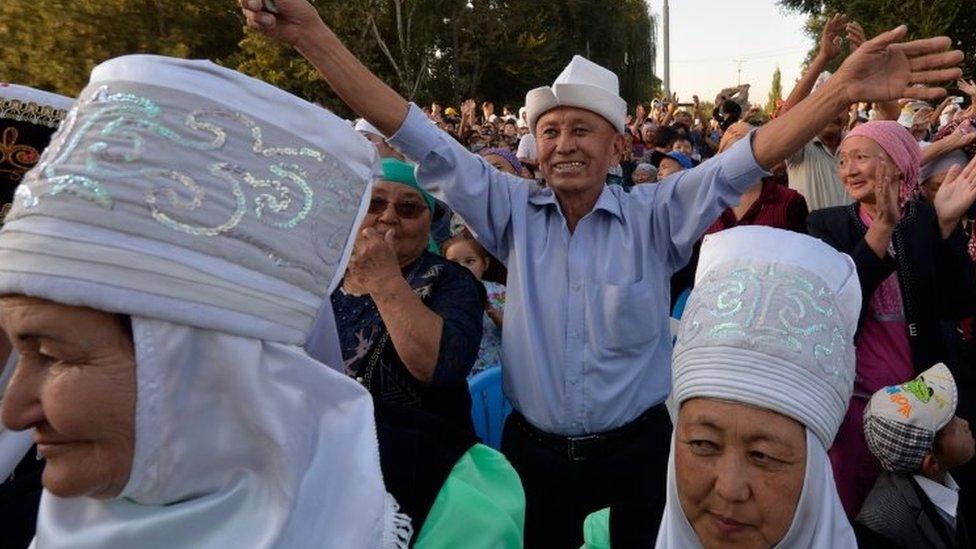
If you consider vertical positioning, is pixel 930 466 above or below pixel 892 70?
below

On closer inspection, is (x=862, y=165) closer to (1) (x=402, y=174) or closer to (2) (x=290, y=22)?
(1) (x=402, y=174)

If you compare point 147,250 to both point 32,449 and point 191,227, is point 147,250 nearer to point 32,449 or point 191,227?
point 191,227

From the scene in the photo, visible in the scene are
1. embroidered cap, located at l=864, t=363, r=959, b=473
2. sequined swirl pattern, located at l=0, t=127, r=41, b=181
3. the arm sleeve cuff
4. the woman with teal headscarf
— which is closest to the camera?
the woman with teal headscarf

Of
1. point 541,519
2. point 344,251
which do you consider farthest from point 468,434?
point 541,519

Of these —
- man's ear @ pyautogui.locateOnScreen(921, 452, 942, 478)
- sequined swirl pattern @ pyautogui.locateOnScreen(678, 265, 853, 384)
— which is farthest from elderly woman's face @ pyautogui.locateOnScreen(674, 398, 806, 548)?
man's ear @ pyautogui.locateOnScreen(921, 452, 942, 478)

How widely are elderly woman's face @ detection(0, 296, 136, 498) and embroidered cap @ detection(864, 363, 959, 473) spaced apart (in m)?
2.27

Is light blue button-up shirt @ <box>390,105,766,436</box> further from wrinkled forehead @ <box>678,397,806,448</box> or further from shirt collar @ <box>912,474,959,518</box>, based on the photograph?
wrinkled forehead @ <box>678,397,806,448</box>

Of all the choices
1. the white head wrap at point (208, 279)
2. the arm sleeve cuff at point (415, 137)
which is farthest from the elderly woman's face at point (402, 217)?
the white head wrap at point (208, 279)

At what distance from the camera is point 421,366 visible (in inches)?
89.3

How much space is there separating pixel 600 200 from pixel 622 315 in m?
0.45

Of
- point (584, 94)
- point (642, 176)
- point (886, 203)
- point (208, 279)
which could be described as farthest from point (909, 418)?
point (642, 176)

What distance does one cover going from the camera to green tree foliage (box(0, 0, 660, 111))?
2044cm

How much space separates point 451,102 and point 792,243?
31360mm

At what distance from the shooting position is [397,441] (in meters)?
1.58
